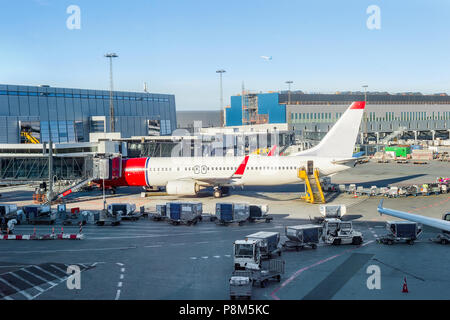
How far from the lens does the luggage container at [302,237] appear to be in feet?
102

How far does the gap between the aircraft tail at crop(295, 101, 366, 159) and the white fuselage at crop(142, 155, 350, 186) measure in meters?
1.19

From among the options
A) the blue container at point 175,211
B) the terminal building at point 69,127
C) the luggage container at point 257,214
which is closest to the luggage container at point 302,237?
the luggage container at point 257,214

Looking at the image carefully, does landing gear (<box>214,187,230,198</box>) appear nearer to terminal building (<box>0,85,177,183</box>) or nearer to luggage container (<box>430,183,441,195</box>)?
terminal building (<box>0,85,177,183</box>)

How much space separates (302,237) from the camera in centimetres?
3112

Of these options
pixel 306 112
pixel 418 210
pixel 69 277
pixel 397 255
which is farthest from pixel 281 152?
pixel 69 277

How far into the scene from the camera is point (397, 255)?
2925cm

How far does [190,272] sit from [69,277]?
21.6 feet

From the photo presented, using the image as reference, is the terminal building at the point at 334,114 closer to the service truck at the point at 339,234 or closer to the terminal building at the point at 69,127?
the terminal building at the point at 69,127

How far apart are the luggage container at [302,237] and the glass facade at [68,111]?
59.5 metres

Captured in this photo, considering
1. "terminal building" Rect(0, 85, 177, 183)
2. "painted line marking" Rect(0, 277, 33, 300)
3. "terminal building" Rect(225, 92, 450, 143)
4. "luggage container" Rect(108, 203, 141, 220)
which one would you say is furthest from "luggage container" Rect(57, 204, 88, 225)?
"terminal building" Rect(225, 92, 450, 143)

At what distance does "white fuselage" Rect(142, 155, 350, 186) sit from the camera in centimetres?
5166

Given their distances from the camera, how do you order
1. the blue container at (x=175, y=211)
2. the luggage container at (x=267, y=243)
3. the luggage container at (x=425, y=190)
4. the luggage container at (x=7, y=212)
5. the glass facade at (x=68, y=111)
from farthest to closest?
the glass facade at (x=68, y=111) → the luggage container at (x=425, y=190) → the luggage container at (x=7, y=212) → the blue container at (x=175, y=211) → the luggage container at (x=267, y=243)

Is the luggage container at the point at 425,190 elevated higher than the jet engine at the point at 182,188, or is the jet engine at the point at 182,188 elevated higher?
the jet engine at the point at 182,188
